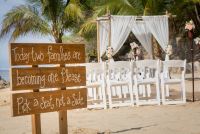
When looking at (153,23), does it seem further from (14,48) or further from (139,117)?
(14,48)

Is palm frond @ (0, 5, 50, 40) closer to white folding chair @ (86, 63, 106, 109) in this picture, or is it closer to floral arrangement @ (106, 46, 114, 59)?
floral arrangement @ (106, 46, 114, 59)

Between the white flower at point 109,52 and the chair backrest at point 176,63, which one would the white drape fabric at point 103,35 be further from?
the chair backrest at point 176,63

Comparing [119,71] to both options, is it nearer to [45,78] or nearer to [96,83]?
[96,83]

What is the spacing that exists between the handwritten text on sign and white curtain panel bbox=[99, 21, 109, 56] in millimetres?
7377

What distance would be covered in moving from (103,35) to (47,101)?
7.98 meters

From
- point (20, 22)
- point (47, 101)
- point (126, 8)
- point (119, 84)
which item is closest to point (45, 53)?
point (47, 101)

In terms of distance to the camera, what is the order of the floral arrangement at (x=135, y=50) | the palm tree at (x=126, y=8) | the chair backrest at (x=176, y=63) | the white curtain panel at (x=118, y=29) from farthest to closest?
the palm tree at (x=126, y=8) → the floral arrangement at (x=135, y=50) → the white curtain panel at (x=118, y=29) → the chair backrest at (x=176, y=63)

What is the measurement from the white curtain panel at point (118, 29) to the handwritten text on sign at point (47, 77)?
7.36 meters

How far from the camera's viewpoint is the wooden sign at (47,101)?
562cm

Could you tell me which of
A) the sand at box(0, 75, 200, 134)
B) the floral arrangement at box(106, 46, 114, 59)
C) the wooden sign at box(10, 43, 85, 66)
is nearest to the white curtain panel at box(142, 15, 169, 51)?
the floral arrangement at box(106, 46, 114, 59)

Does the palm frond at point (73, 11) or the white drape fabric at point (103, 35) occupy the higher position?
the palm frond at point (73, 11)

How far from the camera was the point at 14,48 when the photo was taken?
5.62m

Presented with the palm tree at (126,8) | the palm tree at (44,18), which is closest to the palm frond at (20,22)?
the palm tree at (44,18)

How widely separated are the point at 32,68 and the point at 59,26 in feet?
60.1
